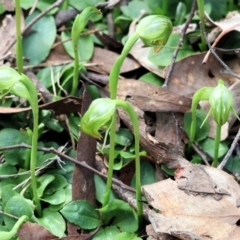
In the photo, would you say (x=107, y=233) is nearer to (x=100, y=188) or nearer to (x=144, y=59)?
(x=100, y=188)

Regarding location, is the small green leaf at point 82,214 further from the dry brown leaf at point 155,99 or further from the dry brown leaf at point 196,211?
the dry brown leaf at point 155,99

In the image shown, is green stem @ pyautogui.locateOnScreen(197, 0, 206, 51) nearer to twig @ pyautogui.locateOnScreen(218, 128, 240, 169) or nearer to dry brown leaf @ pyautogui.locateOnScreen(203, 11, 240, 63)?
dry brown leaf @ pyautogui.locateOnScreen(203, 11, 240, 63)

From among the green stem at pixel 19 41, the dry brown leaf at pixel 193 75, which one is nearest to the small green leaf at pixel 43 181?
the green stem at pixel 19 41

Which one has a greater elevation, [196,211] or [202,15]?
[202,15]

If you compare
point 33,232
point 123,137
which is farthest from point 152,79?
point 33,232

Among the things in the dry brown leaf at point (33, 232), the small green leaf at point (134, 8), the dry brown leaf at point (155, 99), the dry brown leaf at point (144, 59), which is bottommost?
the dry brown leaf at point (33, 232)

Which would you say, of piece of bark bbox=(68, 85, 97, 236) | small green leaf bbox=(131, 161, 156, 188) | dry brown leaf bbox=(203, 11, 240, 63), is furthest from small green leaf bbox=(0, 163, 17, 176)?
dry brown leaf bbox=(203, 11, 240, 63)

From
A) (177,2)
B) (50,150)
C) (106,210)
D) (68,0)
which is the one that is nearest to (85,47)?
(68,0)
